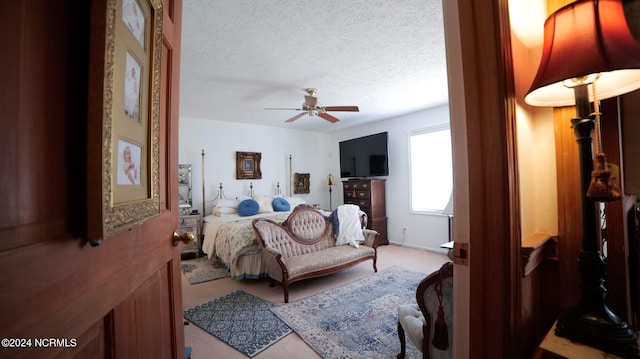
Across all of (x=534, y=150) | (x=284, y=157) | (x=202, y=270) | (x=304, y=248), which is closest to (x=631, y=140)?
(x=534, y=150)

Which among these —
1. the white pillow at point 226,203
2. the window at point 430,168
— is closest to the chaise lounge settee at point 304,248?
the window at point 430,168

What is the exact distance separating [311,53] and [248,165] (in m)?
3.38

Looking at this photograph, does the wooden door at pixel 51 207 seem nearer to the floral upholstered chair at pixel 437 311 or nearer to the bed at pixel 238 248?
the floral upholstered chair at pixel 437 311

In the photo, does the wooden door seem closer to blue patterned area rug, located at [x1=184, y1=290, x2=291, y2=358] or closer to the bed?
blue patterned area rug, located at [x1=184, y1=290, x2=291, y2=358]

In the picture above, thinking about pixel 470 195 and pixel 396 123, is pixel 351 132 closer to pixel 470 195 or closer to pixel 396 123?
pixel 396 123

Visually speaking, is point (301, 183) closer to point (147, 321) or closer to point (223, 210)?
point (223, 210)

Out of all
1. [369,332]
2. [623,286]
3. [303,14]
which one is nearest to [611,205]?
[623,286]

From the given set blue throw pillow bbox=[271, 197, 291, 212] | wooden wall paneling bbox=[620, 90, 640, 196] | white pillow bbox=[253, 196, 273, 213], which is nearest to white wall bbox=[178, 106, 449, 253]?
white pillow bbox=[253, 196, 273, 213]

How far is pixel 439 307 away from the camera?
48.4 inches

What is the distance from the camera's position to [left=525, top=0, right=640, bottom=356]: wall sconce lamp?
0.63 meters

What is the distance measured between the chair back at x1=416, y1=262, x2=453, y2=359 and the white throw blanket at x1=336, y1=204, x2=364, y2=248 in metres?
2.25

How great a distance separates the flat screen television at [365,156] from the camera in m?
4.99

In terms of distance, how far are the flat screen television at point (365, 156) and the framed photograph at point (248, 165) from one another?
191 cm

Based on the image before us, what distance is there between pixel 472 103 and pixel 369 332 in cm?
199
